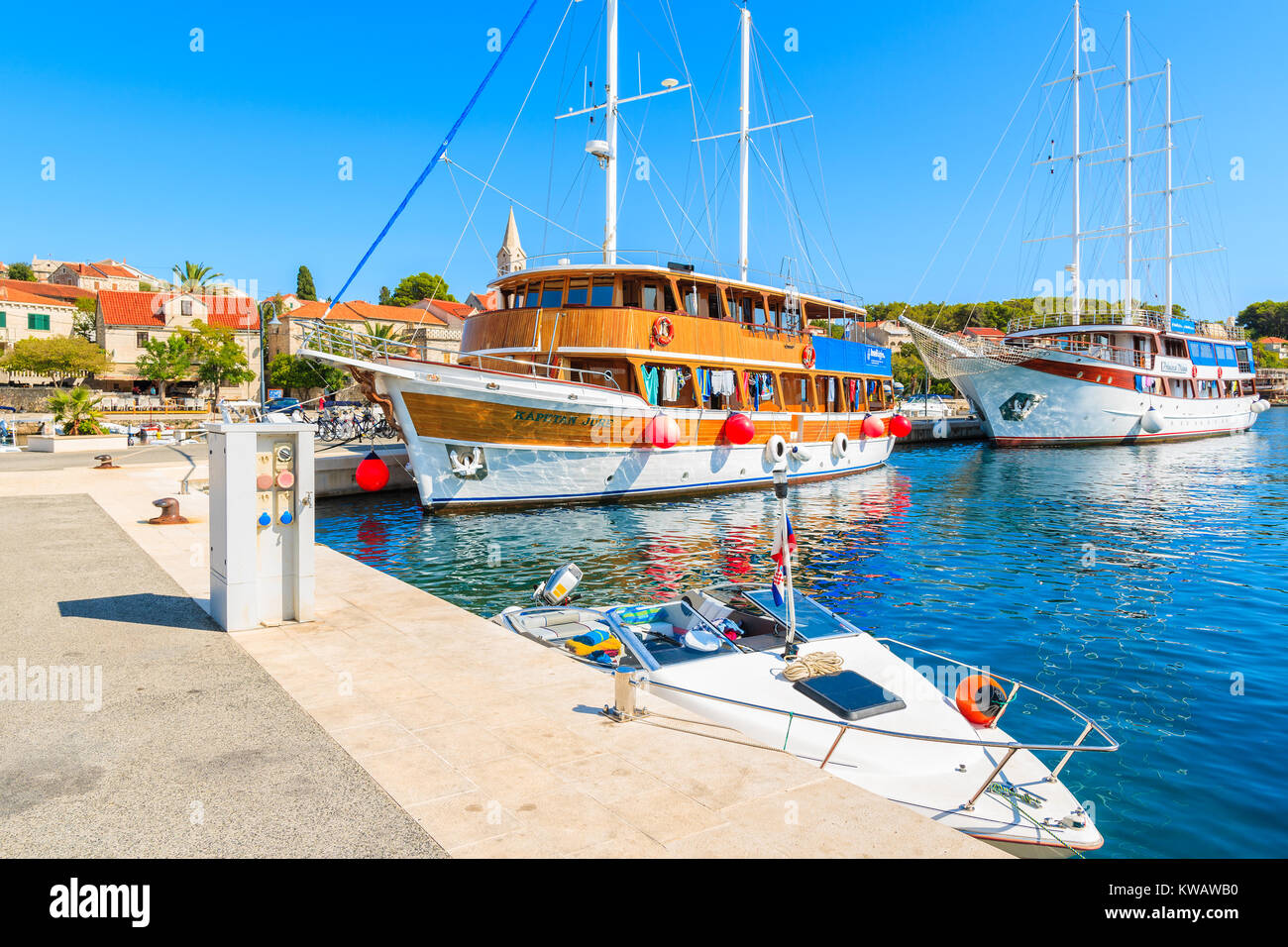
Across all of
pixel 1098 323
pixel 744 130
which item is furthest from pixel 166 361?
pixel 1098 323

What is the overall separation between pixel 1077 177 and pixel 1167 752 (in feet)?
179

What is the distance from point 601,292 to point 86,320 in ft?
279

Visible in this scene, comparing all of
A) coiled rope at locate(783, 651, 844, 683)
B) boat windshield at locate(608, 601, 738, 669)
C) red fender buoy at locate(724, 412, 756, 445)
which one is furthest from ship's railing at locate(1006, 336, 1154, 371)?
coiled rope at locate(783, 651, 844, 683)

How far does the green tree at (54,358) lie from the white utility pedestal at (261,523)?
71034 mm

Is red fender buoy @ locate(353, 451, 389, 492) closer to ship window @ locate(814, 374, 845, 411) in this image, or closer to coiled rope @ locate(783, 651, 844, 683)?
coiled rope @ locate(783, 651, 844, 683)

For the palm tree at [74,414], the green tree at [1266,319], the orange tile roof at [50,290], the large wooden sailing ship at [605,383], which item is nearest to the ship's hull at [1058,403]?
the large wooden sailing ship at [605,383]

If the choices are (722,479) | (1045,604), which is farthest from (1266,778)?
(722,479)

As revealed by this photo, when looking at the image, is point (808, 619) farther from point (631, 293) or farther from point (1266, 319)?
point (1266, 319)

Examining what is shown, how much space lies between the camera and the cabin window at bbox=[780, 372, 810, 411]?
28344 mm

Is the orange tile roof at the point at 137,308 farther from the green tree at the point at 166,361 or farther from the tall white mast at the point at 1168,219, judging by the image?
the tall white mast at the point at 1168,219

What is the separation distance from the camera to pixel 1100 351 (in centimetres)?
4784

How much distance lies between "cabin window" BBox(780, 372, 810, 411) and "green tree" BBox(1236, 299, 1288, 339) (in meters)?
166

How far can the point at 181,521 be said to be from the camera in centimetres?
1438

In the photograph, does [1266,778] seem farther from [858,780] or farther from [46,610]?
[46,610]
